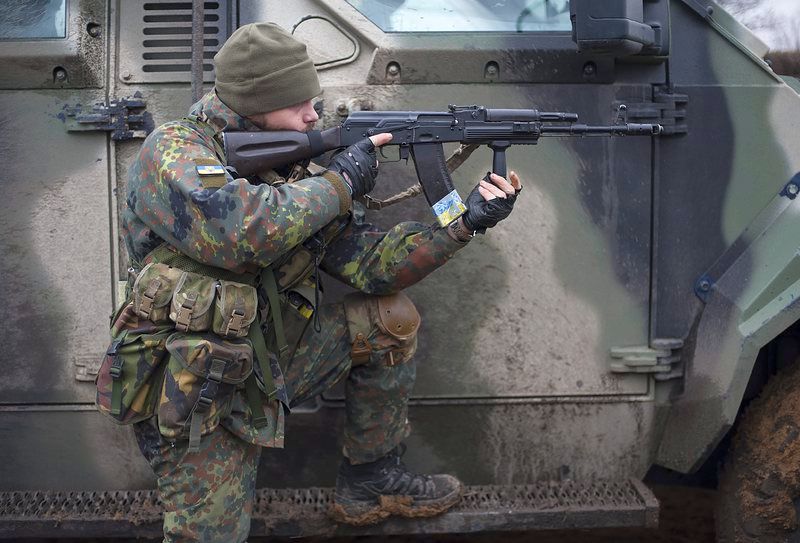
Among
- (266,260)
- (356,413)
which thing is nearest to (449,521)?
(356,413)

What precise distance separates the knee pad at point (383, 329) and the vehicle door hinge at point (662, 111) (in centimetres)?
81

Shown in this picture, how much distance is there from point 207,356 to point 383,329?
0.50 metres

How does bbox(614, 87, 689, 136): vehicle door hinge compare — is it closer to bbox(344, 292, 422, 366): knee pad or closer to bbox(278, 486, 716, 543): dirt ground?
bbox(344, 292, 422, 366): knee pad

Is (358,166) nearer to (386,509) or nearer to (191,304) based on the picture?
(191,304)

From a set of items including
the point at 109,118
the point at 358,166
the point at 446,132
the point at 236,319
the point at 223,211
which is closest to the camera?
the point at 223,211

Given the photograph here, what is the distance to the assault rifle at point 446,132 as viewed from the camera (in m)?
2.52

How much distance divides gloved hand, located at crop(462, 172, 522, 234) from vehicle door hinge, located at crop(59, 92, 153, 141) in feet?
3.02

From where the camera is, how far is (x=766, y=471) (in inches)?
106

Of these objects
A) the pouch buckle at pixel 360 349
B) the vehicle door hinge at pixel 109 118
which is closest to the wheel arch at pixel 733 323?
the pouch buckle at pixel 360 349

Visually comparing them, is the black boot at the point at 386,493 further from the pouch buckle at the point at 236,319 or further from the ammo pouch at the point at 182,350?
the pouch buckle at the point at 236,319

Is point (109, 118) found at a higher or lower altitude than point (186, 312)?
higher

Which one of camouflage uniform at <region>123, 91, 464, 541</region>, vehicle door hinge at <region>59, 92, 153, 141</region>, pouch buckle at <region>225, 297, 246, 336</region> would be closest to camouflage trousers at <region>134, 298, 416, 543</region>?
camouflage uniform at <region>123, 91, 464, 541</region>

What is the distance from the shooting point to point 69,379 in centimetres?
276

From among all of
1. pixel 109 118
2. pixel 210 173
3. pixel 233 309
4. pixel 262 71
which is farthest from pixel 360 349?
pixel 109 118
